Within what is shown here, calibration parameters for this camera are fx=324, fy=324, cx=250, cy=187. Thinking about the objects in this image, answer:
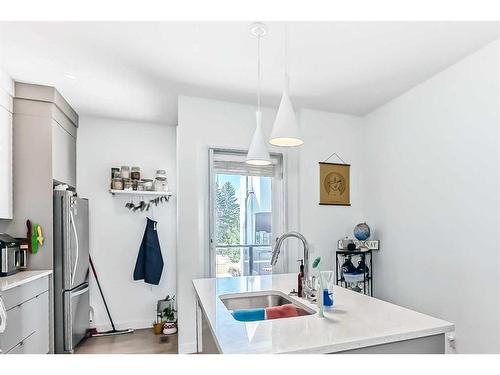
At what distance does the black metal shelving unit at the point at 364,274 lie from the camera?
338 centimetres

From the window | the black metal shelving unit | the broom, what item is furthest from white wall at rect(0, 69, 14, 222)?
the black metal shelving unit

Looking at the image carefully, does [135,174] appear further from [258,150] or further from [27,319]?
[258,150]

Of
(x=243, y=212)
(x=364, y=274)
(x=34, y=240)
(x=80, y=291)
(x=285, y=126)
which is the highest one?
(x=285, y=126)

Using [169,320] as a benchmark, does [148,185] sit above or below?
above

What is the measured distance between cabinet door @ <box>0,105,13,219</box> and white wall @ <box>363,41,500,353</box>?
3.52 metres

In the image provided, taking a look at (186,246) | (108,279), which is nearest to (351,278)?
(186,246)

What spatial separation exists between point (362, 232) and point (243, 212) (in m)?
1.29

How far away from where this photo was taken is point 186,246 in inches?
124

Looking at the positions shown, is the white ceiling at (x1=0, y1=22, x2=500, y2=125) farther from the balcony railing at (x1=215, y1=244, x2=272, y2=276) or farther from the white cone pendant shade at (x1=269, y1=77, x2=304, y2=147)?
the balcony railing at (x1=215, y1=244, x2=272, y2=276)

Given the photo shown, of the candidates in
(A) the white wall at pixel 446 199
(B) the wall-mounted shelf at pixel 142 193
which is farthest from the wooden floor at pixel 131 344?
(A) the white wall at pixel 446 199

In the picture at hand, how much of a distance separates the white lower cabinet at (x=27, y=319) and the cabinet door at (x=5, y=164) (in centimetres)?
67

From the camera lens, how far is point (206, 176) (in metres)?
3.29

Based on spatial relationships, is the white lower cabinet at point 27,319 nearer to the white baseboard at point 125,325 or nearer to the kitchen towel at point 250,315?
the white baseboard at point 125,325

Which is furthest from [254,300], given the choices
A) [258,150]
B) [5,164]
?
[5,164]
